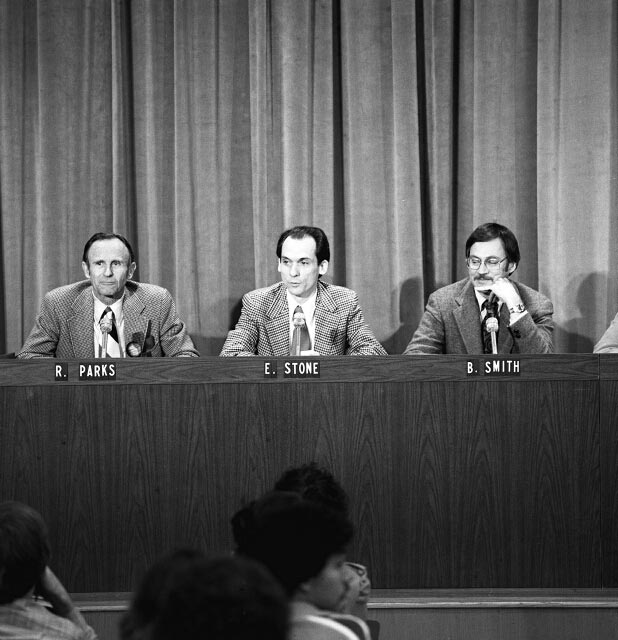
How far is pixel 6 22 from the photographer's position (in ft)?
14.1

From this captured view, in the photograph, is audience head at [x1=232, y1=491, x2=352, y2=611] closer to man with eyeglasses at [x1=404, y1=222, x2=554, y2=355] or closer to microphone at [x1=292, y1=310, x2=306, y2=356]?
microphone at [x1=292, y1=310, x2=306, y2=356]

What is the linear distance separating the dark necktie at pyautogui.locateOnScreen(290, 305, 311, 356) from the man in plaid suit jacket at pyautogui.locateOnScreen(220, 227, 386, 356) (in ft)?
0.10

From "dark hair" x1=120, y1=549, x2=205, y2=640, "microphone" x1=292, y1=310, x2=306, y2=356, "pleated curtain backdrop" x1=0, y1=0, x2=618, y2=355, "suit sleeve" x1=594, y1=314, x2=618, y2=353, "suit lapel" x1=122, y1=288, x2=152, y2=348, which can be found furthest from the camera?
"pleated curtain backdrop" x1=0, y1=0, x2=618, y2=355

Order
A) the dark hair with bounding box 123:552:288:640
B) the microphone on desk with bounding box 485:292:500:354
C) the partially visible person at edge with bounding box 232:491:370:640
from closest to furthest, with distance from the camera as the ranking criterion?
the dark hair with bounding box 123:552:288:640 → the partially visible person at edge with bounding box 232:491:370:640 → the microphone on desk with bounding box 485:292:500:354

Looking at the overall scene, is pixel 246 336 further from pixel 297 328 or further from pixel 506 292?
pixel 506 292

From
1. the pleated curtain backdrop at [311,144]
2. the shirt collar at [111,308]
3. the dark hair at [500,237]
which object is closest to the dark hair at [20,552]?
the shirt collar at [111,308]

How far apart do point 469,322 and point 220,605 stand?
2.70m

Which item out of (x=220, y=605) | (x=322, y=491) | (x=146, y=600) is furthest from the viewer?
(x=322, y=491)

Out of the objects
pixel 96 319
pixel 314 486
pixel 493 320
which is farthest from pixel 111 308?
pixel 314 486

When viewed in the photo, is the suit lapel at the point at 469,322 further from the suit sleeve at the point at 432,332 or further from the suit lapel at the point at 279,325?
the suit lapel at the point at 279,325

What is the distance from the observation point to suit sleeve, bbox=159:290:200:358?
11.8 feet

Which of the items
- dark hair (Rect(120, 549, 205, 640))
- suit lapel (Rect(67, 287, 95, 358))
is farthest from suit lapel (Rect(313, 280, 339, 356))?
dark hair (Rect(120, 549, 205, 640))

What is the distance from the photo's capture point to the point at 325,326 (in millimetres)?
3590

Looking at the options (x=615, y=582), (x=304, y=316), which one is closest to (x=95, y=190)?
(x=304, y=316)
